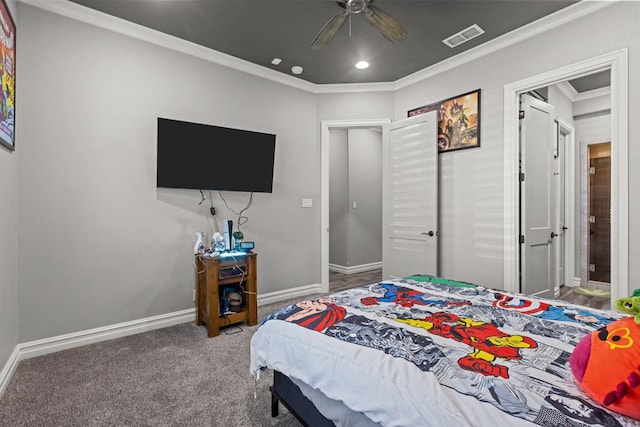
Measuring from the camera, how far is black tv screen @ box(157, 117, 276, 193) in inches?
115

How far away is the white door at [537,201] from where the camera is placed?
312 cm

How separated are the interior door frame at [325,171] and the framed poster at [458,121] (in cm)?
74

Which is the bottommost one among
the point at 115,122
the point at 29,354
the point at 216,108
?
the point at 29,354

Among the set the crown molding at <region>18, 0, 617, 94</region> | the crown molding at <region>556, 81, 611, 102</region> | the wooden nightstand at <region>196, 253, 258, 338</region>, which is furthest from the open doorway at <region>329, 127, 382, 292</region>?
the crown molding at <region>556, 81, 611, 102</region>

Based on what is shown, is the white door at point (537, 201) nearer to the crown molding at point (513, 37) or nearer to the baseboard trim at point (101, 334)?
the crown molding at point (513, 37)

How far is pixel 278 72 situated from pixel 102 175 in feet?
7.36

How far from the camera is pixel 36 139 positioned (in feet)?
8.03

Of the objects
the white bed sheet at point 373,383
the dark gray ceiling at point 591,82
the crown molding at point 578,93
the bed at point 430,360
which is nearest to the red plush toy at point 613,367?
the bed at point 430,360

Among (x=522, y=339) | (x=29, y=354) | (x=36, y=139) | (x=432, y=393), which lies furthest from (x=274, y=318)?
(x=36, y=139)

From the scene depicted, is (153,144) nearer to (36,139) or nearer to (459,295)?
(36,139)

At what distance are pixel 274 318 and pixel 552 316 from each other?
55.9 inches

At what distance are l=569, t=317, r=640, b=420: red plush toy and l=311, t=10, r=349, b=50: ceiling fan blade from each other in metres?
2.25

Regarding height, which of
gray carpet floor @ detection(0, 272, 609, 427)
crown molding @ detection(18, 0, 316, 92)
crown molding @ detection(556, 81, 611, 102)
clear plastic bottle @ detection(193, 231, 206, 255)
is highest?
crown molding @ detection(18, 0, 316, 92)

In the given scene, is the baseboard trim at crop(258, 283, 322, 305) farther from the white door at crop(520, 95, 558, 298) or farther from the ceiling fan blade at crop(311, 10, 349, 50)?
the ceiling fan blade at crop(311, 10, 349, 50)
